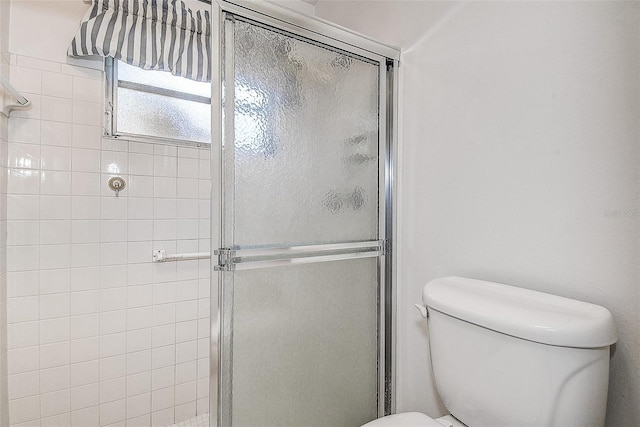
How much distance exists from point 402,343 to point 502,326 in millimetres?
659

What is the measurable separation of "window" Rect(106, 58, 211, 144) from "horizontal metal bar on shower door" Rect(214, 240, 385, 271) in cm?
109

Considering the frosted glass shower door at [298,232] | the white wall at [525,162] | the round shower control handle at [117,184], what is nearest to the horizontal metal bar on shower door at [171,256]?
the round shower control handle at [117,184]

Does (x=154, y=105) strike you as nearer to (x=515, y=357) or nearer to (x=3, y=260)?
(x=3, y=260)

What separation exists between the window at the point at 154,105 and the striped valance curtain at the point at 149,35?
143 millimetres

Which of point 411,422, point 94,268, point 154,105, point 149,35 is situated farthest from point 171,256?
point 411,422

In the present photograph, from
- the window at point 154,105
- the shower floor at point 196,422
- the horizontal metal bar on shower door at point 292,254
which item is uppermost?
the window at point 154,105

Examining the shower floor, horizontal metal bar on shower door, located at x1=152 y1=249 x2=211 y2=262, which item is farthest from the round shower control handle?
the shower floor

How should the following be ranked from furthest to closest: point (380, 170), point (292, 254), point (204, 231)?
point (204, 231) → point (380, 170) → point (292, 254)

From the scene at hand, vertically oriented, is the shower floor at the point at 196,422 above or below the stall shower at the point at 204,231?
below

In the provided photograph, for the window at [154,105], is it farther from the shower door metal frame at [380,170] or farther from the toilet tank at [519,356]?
the toilet tank at [519,356]

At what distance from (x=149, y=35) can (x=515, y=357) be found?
1965 millimetres

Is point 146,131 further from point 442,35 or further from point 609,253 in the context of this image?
point 609,253

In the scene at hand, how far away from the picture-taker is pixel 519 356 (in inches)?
28.9

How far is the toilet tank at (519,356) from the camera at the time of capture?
0.67 m
